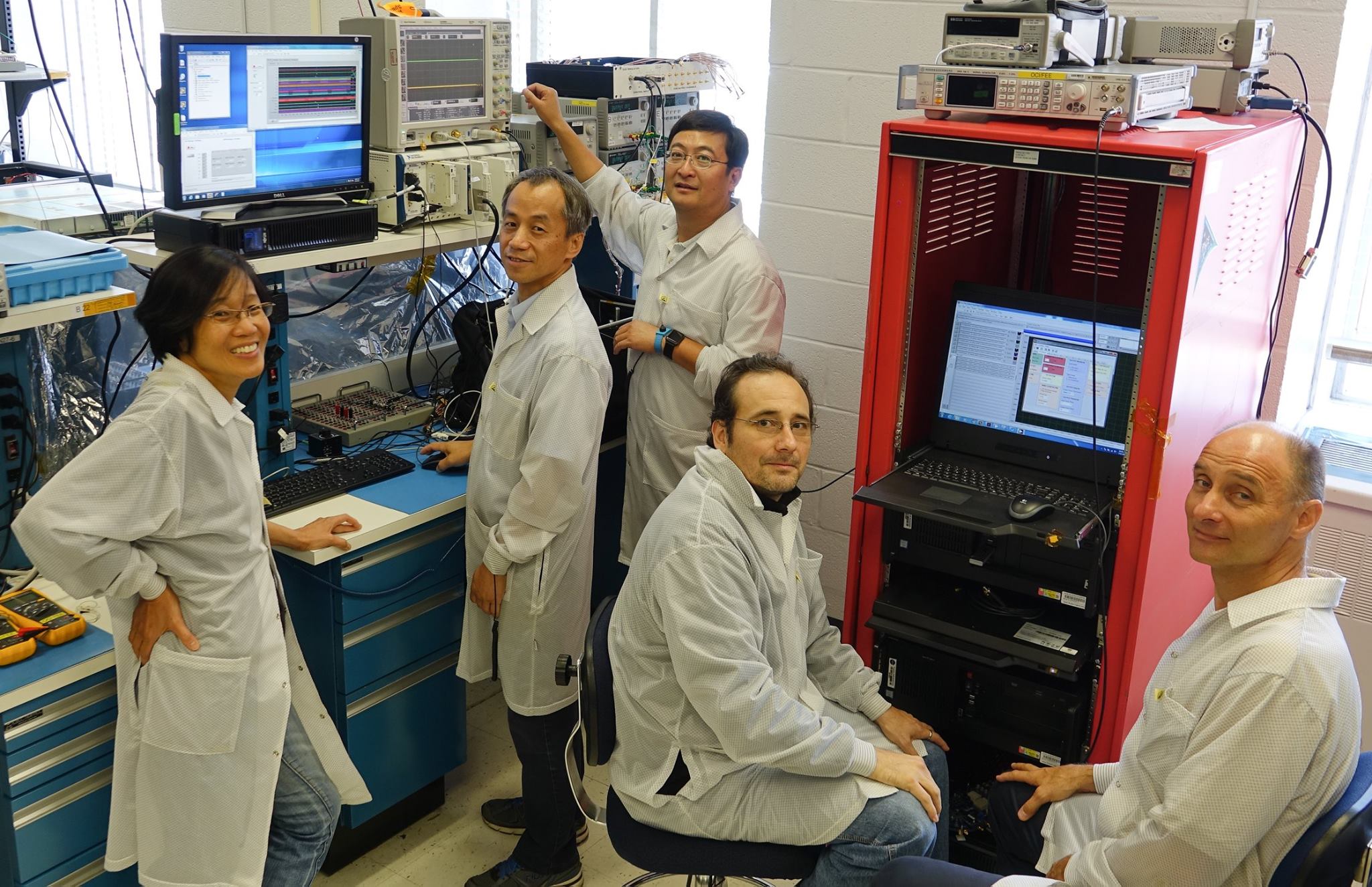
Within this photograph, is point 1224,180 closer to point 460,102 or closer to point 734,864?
point 734,864

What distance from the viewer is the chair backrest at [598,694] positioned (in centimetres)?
198

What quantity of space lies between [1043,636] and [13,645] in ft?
5.92

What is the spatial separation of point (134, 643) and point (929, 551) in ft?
4.68

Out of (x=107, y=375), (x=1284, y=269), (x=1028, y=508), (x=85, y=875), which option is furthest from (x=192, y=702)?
(x=1284, y=269)

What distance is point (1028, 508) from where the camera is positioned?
2.17 m

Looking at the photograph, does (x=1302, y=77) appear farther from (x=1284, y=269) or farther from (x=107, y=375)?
(x=107, y=375)

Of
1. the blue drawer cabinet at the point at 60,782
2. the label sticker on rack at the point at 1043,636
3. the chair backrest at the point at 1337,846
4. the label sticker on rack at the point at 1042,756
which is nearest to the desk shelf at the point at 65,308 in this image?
the blue drawer cabinet at the point at 60,782

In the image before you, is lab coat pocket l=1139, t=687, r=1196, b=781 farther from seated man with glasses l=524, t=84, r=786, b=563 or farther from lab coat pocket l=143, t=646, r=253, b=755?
lab coat pocket l=143, t=646, r=253, b=755

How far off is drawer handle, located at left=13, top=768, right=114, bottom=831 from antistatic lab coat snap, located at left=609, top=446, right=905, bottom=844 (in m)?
0.89

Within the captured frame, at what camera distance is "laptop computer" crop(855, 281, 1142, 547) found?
226 cm

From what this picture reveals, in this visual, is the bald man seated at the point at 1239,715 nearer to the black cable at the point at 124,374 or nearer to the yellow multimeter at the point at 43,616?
the yellow multimeter at the point at 43,616

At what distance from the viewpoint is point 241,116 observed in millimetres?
2500

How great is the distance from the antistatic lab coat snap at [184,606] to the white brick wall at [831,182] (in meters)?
1.81

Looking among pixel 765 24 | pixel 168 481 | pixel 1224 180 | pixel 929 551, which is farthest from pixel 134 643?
pixel 765 24
